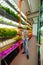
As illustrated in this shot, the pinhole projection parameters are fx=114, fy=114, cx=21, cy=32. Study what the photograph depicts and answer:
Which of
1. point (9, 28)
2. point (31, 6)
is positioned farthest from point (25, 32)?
point (31, 6)

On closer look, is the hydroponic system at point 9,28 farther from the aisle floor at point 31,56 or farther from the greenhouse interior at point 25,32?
the aisle floor at point 31,56

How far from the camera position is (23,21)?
6.49ft

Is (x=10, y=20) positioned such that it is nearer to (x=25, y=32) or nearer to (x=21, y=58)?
(x=25, y=32)

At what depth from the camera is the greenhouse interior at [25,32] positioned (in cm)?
182

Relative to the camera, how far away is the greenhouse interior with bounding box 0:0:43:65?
1.82 metres

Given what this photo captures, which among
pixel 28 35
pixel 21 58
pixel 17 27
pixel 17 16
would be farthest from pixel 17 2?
pixel 21 58

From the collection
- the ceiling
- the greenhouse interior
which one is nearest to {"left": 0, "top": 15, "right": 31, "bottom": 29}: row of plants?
the greenhouse interior

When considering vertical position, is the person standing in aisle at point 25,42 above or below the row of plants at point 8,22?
below

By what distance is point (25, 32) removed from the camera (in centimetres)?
199

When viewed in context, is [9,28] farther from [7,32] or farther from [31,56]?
[31,56]

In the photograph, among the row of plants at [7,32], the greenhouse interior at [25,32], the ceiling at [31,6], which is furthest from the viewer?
the ceiling at [31,6]

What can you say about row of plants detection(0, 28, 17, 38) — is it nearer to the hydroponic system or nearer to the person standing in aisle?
the hydroponic system

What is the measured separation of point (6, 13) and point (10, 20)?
147mm

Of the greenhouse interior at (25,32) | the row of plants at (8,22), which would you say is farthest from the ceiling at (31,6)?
the row of plants at (8,22)
